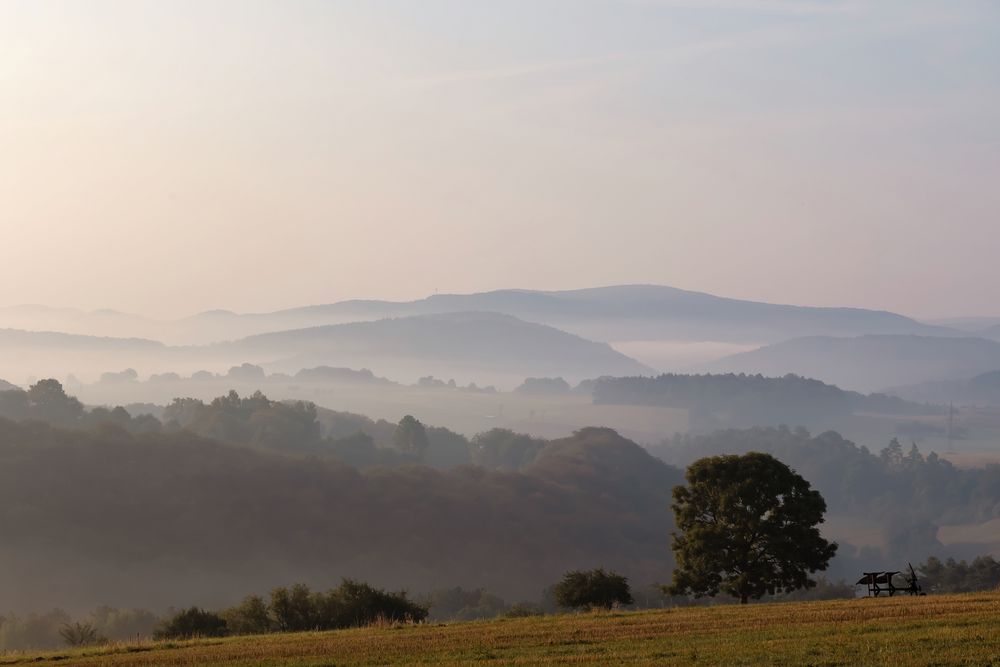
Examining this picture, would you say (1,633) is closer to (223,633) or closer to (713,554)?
(223,633)

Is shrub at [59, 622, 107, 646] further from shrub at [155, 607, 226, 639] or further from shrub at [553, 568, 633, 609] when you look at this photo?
shrub at [553, 568, 633, 609]

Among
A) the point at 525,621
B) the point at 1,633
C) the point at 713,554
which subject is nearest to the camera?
the point at 525,621

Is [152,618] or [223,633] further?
[152,618]

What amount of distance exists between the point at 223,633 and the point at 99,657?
1035 inches

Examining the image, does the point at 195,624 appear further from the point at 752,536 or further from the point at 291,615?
the point at 752,536

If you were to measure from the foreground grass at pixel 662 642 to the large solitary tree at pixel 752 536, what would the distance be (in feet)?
88.2

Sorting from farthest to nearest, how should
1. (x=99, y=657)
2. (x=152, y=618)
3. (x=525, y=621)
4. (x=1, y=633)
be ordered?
(x=152, y=618), (x=1, y=633), (x=525, y=621), (x=99, y=657)

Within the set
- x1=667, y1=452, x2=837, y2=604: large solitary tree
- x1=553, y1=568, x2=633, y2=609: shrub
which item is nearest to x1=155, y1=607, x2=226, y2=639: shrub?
x1=553, y1=568, x2=633, y2=609: shrub

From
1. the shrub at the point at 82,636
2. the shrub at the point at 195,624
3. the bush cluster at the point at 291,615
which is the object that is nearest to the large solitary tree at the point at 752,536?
the bush cluster at the point at 291,615

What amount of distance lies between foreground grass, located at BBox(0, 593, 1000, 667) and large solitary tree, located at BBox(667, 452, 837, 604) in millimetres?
26872

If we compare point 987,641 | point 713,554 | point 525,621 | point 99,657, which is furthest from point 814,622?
point 713,554

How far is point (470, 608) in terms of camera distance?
583ft

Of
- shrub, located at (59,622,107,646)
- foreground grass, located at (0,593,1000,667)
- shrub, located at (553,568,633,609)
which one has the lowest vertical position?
shrub, located at (59,622,107,646)

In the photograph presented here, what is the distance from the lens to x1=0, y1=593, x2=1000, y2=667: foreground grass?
31625 millimetres
